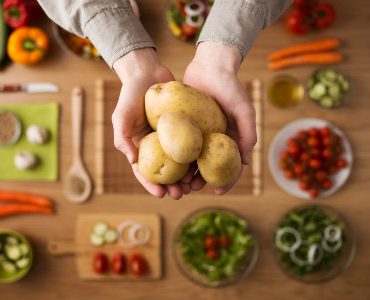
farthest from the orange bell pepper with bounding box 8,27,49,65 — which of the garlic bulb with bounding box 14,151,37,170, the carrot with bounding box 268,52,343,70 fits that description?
the carrot with bounding box 268,52,343,70

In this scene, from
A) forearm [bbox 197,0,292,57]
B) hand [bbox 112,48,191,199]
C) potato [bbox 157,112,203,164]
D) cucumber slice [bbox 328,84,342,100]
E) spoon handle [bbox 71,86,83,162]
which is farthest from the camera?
spoon handle [bbox 71,86,83,162]

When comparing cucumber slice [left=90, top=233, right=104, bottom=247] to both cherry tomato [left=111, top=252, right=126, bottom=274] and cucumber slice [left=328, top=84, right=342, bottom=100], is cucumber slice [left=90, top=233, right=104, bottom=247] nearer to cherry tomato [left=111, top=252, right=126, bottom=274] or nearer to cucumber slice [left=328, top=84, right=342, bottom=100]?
cherry tomato [left=111, top=252, right=126, bottom=274]

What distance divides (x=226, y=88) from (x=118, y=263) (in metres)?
0.87

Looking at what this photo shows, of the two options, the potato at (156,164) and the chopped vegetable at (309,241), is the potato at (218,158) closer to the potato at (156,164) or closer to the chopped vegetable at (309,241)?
the potato at (156,164)

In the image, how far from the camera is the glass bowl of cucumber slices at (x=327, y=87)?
4.99 ft

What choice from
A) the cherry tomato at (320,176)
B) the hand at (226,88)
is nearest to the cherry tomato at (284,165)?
the cherry tomato at (320,176)

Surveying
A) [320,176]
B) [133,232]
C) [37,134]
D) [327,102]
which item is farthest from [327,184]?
[37,134]

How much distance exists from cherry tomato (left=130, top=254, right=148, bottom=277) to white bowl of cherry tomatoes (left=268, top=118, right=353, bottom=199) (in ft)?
1.83

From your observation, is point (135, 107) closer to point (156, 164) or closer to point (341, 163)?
point (156, 164)

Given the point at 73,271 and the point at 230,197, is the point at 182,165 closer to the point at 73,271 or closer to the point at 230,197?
the point at 230,197

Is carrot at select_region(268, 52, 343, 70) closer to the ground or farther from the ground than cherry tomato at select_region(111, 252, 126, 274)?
farther from the ground

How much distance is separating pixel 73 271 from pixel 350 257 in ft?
3.28

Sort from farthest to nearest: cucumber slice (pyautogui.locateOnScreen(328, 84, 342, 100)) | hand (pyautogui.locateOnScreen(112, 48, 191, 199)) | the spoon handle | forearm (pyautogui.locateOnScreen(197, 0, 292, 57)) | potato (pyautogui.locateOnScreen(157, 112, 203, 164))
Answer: the spoon handle, cucumber slice (pyautogui.locateOnScreen(328, 84, 342, 100)), forearm (pyautogui.locateOnScreen(197, 0, 292, 57)), hand (pyautogui.locateOnScreen(112, 48, 191, 199)), potato (pyautogui.locateOnScreen(157, 112, 203, 164))

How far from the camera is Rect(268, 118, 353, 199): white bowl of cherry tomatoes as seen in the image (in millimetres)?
1545
